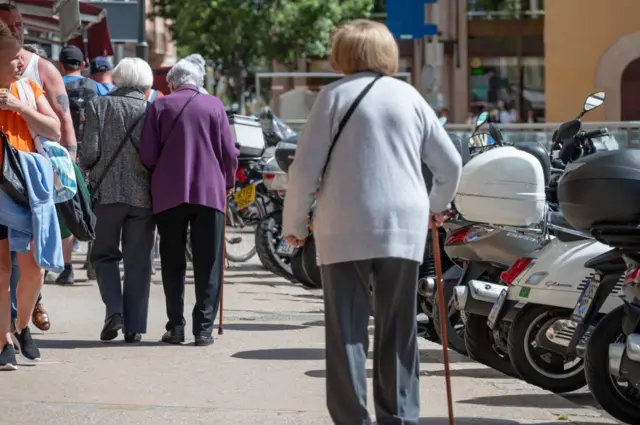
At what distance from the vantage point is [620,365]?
6922 mm

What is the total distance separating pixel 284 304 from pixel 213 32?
121 ft

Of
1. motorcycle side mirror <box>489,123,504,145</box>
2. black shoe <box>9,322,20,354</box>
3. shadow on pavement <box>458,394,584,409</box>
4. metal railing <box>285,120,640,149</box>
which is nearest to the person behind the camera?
shadow on pavement <box>458,394,584,409</box>

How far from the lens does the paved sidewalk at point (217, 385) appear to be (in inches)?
293

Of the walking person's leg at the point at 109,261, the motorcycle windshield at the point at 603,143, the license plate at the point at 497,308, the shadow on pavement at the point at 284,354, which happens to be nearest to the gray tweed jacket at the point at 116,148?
the walking person's leg at the point at 109,261

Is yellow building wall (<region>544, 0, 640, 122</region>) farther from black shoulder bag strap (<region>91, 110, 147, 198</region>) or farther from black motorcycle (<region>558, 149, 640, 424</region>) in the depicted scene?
black motorcycle (<region>558, 149, 640, 424</region>)

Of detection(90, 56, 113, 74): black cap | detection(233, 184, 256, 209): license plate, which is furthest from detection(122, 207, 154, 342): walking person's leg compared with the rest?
detection(233, 184, 256, 209): license plate

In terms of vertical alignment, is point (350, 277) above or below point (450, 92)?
above

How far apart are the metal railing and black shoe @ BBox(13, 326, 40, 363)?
555 cm

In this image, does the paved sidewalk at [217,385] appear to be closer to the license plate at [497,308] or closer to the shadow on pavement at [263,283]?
the license plate at [497,308]

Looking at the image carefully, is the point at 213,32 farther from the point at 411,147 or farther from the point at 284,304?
the point at 411,147

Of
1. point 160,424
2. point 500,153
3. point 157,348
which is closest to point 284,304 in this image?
point 157,348

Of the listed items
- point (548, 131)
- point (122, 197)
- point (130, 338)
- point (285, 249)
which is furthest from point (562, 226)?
point (548, 131)

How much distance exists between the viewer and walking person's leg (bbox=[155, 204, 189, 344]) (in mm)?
10070

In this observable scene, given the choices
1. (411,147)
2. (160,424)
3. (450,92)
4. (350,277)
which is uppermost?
(411,147)
